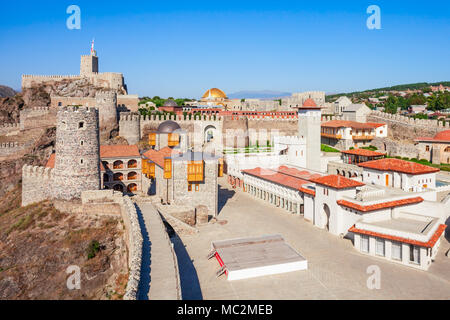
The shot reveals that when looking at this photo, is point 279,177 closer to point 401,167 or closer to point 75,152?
point 401,167

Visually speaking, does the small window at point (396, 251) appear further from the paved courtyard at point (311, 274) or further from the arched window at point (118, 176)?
the arched window at point (118, 176)

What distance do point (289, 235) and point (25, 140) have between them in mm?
27726

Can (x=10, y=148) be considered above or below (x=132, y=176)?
above

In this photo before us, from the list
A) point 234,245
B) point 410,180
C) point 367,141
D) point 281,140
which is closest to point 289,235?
point 234,245

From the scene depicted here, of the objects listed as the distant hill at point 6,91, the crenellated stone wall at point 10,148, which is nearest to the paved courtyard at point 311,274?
the crenellated stone wall at point 10,148

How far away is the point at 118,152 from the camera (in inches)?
1133

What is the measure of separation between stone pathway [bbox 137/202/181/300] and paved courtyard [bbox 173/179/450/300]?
3.71 ft

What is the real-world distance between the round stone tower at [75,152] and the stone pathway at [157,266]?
474 cm

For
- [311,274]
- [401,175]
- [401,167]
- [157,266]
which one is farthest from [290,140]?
[157,266]

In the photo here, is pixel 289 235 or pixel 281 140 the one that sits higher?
pixel 281 140

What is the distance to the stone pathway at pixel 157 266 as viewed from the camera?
35.2 ft

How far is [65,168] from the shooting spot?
66.2ft

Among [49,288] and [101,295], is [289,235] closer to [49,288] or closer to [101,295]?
[101,295]

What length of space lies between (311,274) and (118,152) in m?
19.0
